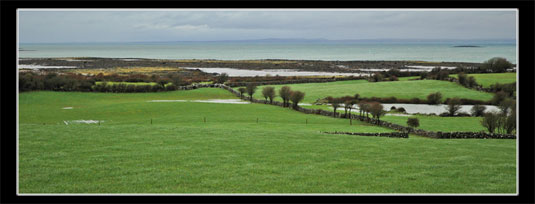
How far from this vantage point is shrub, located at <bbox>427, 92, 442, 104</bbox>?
35.8 metres

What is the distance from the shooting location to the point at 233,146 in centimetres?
1143

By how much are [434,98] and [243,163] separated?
30.2m

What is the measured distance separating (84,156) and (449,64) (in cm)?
7376

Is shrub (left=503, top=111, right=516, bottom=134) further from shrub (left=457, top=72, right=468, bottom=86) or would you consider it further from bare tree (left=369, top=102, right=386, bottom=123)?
shrub (left=457, top=72, right=468, bottom=86)

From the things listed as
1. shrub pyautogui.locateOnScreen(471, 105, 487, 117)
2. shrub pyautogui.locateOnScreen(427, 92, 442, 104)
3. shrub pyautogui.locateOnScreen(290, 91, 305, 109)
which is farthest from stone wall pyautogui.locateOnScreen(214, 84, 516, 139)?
shrub pyautogui.locateOnScreen(427, 92, 442, 104)

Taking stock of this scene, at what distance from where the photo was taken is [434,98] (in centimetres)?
3597

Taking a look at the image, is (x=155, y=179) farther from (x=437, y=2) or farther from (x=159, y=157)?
(x=437, y=2)

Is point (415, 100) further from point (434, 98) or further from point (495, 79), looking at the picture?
point (495, 79)

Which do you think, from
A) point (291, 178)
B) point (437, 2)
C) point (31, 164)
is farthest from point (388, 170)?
point (31, 164)

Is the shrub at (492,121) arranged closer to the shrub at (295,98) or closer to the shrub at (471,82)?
the shrub at (295,98)

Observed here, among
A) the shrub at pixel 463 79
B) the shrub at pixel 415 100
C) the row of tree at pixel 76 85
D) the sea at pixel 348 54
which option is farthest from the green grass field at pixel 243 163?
the shrub at pixel 463 79

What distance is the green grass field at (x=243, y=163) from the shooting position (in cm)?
777

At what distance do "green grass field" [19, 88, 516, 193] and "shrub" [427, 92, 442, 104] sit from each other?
24.0 m

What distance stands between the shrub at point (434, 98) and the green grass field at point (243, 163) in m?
24.0
